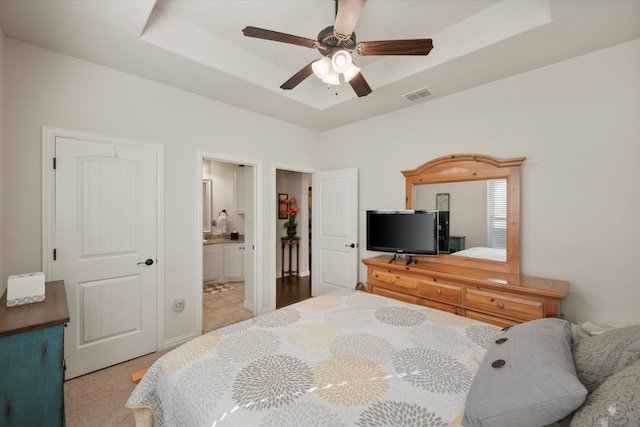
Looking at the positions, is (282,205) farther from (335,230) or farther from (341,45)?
(341,45)

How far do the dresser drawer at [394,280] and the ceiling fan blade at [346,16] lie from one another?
2.23 meters

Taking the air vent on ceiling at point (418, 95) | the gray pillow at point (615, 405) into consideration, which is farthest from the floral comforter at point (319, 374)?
the air vent on ceiling at point (418, 95)

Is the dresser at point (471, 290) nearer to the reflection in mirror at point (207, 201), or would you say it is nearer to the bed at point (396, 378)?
the bed at point (396, 378)

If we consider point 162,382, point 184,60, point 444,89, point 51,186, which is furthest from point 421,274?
point 51,186

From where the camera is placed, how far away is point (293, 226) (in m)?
5.48

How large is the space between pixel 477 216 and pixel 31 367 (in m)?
3.46

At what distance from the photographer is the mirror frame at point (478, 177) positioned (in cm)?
250

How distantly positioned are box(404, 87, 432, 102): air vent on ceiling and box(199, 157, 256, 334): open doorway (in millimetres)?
2110

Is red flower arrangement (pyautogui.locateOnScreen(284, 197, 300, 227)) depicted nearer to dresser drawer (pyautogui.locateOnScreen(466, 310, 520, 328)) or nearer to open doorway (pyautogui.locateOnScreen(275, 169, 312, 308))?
open doorway (pyautogui.locateOnScreen(275, 169, 312, 308))

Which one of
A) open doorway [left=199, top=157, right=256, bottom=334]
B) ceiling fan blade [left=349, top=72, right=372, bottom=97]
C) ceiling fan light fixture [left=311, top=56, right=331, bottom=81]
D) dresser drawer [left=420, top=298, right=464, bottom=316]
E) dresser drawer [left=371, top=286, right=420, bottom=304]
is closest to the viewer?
ceiling fan light fixture [left=311, top=56, right=331, bottom=81]

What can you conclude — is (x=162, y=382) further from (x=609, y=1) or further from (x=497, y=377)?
(x=609, y=1)

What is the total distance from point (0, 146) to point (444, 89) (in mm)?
3762

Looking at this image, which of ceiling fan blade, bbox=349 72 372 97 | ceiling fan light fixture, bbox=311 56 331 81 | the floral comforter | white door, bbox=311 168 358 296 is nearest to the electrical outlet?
the floral comforter

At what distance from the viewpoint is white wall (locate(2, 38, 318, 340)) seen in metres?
2.04
